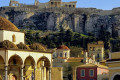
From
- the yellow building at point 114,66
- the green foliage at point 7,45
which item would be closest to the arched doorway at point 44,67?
the green foliage at point 7,45

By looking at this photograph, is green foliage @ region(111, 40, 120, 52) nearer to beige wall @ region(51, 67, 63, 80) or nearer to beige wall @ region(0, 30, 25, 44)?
beige wall @ region(51, 67, 63, 80)

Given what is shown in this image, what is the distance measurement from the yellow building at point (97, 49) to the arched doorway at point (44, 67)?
82.0 m

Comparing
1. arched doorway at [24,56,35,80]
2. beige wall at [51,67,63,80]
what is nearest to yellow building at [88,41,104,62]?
beige wall at [51,67,63,80]

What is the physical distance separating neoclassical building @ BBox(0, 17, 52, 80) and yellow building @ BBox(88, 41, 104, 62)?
272 feet

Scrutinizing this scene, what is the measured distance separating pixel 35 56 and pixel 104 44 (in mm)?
99094

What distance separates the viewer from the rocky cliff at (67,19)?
536 ft

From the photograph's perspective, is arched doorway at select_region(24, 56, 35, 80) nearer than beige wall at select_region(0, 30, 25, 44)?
No

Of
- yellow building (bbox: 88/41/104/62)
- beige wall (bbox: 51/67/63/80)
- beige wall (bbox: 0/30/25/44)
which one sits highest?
yellow building (bbox: 88/41/104/62)

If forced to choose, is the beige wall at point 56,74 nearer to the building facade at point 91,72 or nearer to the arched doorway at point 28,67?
the arched doorway at point 28,67

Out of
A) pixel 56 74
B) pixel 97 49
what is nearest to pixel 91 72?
pixel 56 74

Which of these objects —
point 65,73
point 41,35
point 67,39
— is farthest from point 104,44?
point 65,73

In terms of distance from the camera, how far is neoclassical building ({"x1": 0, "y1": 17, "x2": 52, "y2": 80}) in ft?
128

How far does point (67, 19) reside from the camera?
169375 millimetres

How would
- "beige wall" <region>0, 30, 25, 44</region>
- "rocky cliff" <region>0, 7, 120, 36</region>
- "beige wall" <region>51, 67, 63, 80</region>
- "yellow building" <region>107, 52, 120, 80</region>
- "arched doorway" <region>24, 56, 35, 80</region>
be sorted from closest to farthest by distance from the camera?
1. "yellow building" <region>107, 52, 120, 80</region>
2. "beige wall" <region>0, 30, 25, 44</region>
3. "arched doorway" <region>24, 56, 35, 80</region>
4. "beige wall" <region>51, 67, 63, 80</region>
5. "rocky cliff" <region>0, 7, 120, 36</region>
